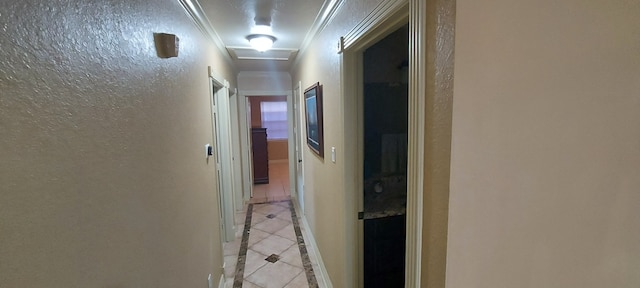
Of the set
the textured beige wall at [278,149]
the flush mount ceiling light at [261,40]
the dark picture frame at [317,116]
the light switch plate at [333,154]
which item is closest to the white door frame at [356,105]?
the light switch plate at [333,154]

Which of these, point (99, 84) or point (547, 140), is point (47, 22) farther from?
point (547, 140)

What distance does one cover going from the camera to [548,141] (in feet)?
1.58

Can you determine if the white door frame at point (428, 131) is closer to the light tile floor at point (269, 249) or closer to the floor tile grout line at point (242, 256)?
the light tile floor at point (269, 249)

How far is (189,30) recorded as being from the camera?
1767mm

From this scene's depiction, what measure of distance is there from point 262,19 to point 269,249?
2405mm

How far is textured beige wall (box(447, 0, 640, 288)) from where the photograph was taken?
38 centimetres

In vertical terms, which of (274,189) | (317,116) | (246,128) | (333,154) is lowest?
(274,189)

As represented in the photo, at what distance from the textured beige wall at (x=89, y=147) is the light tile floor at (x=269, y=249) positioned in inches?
53.5

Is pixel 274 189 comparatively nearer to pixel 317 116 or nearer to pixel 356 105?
pixel 317 116

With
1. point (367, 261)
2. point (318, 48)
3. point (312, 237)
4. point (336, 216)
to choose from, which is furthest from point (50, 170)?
point (312, 237)

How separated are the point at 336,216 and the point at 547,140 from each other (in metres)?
1.69

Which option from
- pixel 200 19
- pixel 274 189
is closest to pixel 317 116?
pixel 200 19

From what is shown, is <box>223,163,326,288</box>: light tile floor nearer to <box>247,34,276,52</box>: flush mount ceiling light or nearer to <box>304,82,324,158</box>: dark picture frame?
<box>304,82,324,158</box>: dark picture frame

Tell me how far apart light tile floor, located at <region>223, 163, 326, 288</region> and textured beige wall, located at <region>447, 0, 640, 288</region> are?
2230 millimetres
